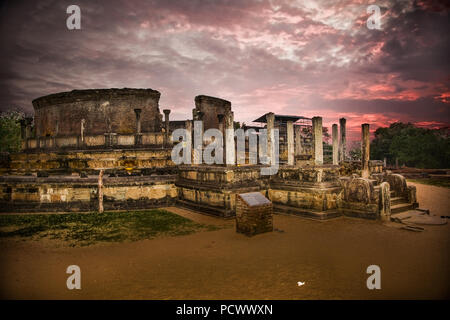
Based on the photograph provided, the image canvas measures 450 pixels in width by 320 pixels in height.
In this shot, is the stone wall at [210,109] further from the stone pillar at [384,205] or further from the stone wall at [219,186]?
the stone pillar at [384,205]

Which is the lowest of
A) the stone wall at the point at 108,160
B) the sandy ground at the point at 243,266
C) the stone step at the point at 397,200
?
the sandy ground at the point at 243,266

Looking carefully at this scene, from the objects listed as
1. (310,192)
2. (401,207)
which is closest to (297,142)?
(401,207)

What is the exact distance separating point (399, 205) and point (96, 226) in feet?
35.9

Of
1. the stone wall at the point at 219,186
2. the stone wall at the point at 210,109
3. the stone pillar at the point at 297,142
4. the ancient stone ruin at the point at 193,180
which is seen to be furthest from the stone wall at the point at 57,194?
the stone wall at the point at 210,109

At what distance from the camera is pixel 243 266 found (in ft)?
14.7

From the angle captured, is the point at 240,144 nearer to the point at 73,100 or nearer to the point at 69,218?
the point at 73,100

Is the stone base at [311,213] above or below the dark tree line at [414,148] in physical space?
below

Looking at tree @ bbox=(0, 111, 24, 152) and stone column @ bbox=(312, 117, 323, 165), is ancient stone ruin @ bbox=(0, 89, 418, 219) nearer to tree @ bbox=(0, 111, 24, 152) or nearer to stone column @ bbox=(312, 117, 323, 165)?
stone column @ bbox=(312, 117, 323, 165)

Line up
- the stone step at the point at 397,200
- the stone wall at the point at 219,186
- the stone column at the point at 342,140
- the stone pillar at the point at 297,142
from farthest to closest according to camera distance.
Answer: the stone pillar at the point at 297,142
the stone column at the point at 342,140
the stone step at the point at 397,200
the stone wall at the point at 219,186

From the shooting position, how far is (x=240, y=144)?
24141 millimetres

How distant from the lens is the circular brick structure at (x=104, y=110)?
2002 centimetres

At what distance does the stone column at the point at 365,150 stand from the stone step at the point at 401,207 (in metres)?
1.69

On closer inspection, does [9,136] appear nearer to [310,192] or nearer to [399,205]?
[310,192]
